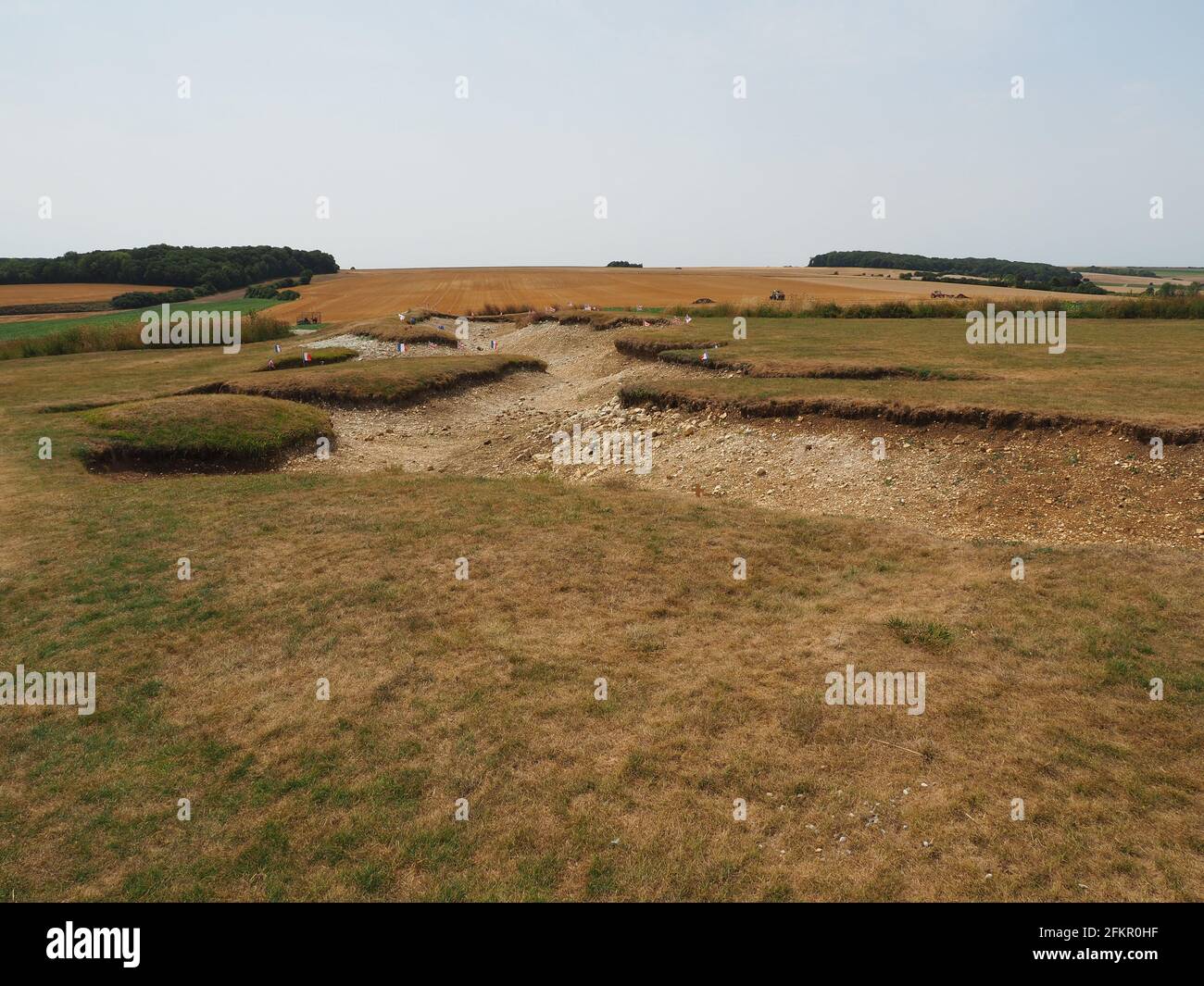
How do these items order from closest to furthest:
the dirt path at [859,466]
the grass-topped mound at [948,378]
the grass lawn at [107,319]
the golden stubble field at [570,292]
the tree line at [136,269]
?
the dirt path at [859,466]
the grass-topped mound at [948,378]
the grass lawn at [107,319]
the golden stubble field at [570,292]
the tree line at [136,269]

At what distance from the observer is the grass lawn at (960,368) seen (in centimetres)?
1877

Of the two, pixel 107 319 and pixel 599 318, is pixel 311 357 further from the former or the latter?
pixel 107 319

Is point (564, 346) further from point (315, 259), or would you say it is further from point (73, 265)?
point (315, 259)

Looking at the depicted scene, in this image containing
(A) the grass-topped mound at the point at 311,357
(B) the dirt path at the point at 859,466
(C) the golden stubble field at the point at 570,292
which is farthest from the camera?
(C) the golden stubble field at the point at 570,292

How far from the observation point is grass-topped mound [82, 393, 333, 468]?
21312 millimetres

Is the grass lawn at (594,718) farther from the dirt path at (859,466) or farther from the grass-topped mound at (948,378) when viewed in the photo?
the grass-topped mound at (948,378)

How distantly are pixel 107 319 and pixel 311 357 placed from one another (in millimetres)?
44413

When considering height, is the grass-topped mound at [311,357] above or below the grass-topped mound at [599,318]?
below

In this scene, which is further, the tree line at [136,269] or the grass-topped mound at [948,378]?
the tree line at [136,269]

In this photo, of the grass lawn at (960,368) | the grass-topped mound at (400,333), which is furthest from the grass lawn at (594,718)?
the grass-topped mound at (400,333)

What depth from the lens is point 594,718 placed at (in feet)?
27.2

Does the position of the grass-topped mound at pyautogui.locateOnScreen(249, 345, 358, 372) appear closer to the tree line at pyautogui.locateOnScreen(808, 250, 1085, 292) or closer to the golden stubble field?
the golden stubble field

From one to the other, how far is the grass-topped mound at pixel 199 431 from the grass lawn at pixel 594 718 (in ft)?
23.9

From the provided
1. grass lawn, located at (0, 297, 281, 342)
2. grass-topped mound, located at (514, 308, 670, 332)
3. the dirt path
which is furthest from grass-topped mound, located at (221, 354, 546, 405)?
grass lawn, located at (0, 297, 281, 342)
